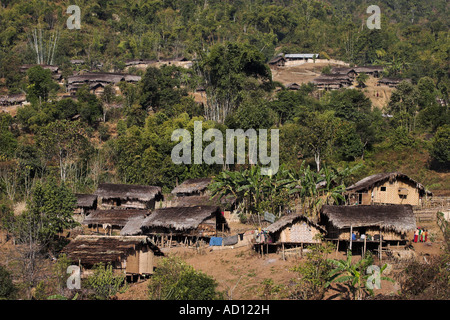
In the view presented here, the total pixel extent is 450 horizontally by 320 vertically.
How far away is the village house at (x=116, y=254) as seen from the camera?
24.7 meters

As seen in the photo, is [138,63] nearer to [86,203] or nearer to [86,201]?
[86,201]

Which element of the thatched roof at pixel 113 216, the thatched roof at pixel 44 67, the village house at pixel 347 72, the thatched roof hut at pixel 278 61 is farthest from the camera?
the thatched roof hut at pixel 278 61

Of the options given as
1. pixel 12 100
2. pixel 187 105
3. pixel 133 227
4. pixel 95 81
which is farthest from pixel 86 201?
pixel 95 81

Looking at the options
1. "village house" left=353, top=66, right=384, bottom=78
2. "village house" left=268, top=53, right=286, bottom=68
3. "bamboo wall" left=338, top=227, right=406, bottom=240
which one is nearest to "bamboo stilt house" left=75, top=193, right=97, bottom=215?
"bamboo wall" left=338, top=227, right=406, bottom=240

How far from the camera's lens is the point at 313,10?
9000cm

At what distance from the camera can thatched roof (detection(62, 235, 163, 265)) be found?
24672 millimetres

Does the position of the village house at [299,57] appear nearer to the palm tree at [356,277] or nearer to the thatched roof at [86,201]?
the thatched roof at [86,201]

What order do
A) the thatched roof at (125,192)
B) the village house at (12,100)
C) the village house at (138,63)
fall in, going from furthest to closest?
the village house at (138,63)
the village house at (12,100)
the thatched roof at (125,192)

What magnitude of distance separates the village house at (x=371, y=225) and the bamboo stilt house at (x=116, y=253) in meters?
8.44

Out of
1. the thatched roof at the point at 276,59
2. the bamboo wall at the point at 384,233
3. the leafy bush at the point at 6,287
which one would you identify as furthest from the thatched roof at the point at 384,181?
the thatched roof at the point at 276,59

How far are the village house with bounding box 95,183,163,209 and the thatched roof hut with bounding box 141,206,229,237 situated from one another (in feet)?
19.5

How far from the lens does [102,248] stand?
82.8ft

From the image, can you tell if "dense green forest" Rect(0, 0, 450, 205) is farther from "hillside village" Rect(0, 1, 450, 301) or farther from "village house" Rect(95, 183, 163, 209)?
"village house" Rect(95, 183, 163, 209)

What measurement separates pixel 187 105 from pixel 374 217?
2689 cm
